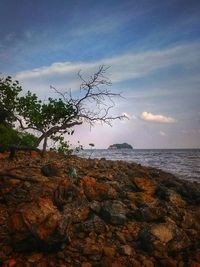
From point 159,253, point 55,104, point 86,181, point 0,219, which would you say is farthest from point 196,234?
point 55,104

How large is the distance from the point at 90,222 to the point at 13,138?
38.0 feet

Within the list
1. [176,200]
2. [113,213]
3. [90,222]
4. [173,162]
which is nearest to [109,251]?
[90,222]

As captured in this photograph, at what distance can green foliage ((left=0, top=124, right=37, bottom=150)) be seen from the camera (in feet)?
54.4

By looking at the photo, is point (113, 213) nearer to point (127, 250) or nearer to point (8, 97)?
point (127, 250)

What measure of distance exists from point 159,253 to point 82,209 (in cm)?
224

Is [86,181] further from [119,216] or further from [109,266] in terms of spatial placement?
[109,266]

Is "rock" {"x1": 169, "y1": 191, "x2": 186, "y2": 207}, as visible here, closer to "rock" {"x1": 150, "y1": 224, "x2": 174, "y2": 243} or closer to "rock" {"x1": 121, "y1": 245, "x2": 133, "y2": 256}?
"rock" {"x1": 150, "y1": 224, "x2": 174, "y2": 243}

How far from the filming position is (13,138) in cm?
1770

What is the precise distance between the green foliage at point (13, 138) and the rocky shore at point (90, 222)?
7.22 m

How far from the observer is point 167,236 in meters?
7.00

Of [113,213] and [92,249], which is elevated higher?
[113,213]

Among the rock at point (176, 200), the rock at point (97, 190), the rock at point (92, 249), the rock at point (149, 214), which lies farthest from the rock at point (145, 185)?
the rock at point (92, 249)

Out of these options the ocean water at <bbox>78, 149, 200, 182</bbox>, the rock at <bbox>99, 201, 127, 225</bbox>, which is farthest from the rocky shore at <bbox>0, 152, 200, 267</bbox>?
the ocean water at <bbox>78, 149, 200, 182</bbox>

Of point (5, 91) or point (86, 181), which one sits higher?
point (5, 91)
